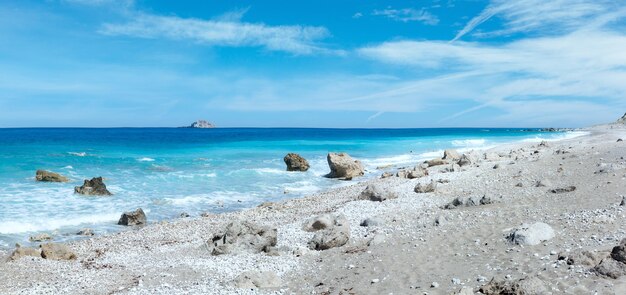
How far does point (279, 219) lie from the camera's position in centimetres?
1705

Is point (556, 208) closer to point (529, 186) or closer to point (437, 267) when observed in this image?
point (529, 186)

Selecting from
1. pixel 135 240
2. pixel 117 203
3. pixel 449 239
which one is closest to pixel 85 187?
pixel 117 203

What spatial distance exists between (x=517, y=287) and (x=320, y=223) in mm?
7344

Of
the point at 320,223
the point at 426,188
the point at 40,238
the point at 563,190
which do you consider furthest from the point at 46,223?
the point at 563,190

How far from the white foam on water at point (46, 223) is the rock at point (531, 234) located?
15.5 m

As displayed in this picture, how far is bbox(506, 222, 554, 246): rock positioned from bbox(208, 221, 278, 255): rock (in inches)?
226

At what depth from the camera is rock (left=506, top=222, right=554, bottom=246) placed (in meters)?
9.48

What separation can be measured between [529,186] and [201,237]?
11688mm

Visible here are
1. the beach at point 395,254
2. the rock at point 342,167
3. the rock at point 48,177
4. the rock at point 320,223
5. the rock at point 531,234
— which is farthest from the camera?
the rock at point 342,167

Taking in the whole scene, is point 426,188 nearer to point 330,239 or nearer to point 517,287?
point 330,239


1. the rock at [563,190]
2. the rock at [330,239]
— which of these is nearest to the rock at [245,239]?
the rock at [330,239]

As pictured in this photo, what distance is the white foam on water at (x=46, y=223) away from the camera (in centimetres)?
1692

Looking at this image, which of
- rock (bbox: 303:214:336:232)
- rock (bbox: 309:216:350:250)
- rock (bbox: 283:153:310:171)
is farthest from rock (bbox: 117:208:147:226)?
rock (bbox: 283:153:310:171)

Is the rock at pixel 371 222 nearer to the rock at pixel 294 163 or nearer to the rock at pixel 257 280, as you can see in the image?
the rock at pixel 257 280
